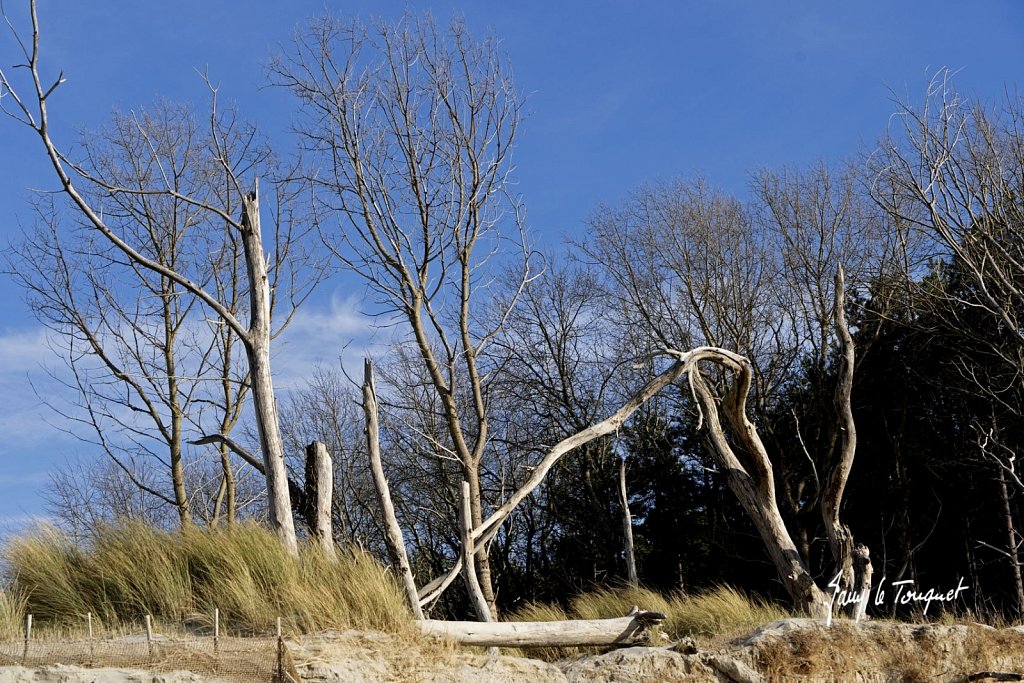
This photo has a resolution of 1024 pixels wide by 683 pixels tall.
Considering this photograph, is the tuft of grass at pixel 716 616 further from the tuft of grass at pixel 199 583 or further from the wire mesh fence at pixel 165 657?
the wire mesh fence at pixel 165 657

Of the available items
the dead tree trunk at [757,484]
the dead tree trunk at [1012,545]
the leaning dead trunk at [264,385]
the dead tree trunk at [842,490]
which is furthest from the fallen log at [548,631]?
the dead tree trunk at [1012,545]

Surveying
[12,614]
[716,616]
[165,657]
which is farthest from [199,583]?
[716,616]

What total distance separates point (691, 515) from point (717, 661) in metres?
15.6

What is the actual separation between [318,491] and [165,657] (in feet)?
9.16

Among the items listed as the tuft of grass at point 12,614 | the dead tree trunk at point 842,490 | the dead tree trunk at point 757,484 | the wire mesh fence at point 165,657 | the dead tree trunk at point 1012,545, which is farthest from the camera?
the dead tree trunk at point 1012,545

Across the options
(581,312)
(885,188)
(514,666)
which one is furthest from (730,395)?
(581,312)

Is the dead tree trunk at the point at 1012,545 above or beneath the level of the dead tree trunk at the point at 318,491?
beneath

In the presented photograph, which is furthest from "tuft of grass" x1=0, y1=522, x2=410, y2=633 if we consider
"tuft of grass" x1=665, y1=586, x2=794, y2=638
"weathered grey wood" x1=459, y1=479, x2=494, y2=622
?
"tuft of grass" x1=665, y1=586, x2=794, y2=638

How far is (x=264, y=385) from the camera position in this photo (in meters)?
9.23

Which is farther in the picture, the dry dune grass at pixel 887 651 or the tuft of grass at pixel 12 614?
the dry dune grass at pixel 887 651

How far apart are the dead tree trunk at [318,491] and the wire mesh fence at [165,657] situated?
2.22 m

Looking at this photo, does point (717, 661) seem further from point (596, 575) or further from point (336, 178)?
point (596, 575)

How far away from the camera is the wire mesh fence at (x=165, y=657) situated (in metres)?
6.00

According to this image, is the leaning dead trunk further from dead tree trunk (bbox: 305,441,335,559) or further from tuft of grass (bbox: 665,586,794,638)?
tuft of grass (bbox: 665,586,794,638)
